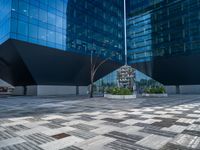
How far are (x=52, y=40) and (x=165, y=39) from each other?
3531cm

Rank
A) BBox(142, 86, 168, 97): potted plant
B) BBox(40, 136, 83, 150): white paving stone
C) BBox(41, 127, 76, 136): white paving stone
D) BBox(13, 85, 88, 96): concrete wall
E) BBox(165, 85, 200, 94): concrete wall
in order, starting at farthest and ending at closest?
BBox(165, 85, 200, 94): concrete wall < BBox(13, 85, 88, 96): concrete wall < BBox(142, 86, 168, 97): potted plant < BBox(41, 127, 76, 136): white paving stone < BBox(40, 136, 83, 150): white paving stone

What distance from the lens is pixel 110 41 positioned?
53.4 m

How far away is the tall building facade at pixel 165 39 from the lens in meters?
45.3

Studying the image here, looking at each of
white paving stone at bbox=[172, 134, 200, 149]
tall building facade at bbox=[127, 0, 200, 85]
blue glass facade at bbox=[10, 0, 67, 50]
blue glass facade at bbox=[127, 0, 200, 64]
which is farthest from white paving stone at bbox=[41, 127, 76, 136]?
blue glass facade at bbox=[127, 0, 200, 64]

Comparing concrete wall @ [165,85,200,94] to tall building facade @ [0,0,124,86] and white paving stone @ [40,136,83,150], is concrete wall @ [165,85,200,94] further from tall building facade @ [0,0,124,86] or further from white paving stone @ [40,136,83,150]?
white paving stone @ [40,136,83,150]

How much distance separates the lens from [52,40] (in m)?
35.6

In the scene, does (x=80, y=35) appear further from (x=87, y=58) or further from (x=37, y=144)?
(x=37, y=144)

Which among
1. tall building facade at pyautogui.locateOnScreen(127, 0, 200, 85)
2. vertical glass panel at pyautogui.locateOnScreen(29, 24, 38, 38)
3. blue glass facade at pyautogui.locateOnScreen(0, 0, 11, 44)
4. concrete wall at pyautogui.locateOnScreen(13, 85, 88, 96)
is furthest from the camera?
tall building facade at pyautogui.locateOnScreen(127, 0, 200, 85)

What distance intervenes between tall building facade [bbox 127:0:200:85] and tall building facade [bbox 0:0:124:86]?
38.0 ft

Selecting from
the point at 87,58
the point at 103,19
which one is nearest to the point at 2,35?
the point at 87,58

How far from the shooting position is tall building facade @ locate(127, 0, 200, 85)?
45.3 m

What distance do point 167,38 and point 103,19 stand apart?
21206 mm

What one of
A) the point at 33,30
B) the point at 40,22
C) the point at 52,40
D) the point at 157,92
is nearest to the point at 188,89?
the point at 157,92

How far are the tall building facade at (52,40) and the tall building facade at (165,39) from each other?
11.6m
